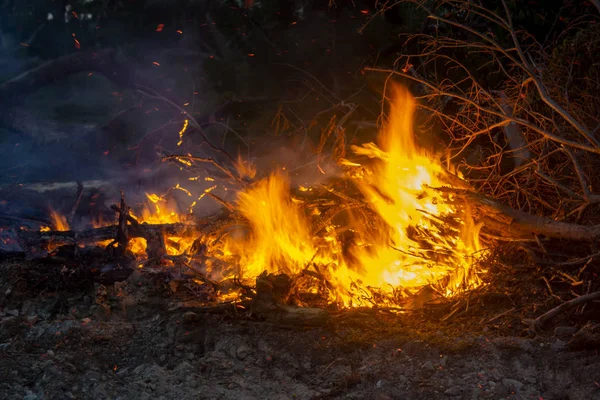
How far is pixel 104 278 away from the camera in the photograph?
5.12m

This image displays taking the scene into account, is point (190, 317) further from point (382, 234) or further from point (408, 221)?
point (408, 221)

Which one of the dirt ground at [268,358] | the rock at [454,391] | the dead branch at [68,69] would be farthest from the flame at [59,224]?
the rock at [454,391]

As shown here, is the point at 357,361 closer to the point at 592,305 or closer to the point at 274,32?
the point at 592,305

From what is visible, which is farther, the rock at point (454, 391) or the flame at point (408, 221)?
the flame at point (408, 221)

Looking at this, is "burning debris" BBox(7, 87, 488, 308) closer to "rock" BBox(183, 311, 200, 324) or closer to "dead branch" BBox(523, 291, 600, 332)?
"rock" BBox(183, 311, 200, 324)

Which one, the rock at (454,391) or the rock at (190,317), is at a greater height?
the rock at (454,391)

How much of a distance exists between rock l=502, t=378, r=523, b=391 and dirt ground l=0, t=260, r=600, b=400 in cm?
1

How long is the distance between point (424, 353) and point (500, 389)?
0.57 meters

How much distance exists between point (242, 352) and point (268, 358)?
8.2 inches

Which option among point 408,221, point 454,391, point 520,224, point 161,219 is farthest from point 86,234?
point 520,224

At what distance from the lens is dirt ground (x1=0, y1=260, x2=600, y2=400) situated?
3.40 meters

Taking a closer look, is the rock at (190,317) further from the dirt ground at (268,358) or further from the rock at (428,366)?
the rock at (428,366)

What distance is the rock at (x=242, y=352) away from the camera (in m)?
3.94

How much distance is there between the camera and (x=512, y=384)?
331 centimetres
